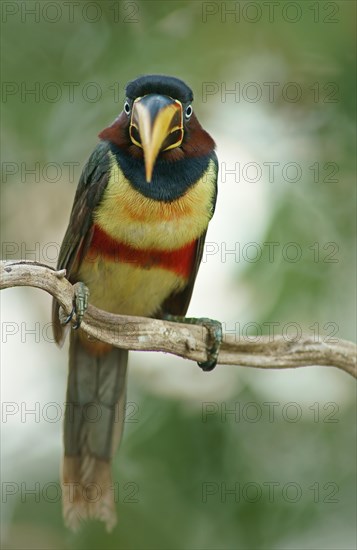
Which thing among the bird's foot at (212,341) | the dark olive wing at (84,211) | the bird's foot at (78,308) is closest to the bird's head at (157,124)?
the dark olive wing at (84,211)

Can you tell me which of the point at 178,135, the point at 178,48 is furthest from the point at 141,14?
the point at 178,135

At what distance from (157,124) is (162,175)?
421 millimetres

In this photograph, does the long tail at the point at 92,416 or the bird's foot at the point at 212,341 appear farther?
the long tail at the point at 92,416

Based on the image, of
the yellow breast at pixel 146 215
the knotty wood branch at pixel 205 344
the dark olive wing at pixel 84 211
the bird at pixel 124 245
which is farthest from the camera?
→ the dark olive wing at pixel 84 211

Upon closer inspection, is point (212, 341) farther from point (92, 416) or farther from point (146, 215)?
point (92, 416)

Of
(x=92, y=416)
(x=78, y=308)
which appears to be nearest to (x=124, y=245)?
(x=78, y=308)

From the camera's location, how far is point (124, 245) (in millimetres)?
5453

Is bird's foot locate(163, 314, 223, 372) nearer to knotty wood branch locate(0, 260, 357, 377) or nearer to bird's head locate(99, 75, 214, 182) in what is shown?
knotty wood branch locate(0, 260, 357, 377)

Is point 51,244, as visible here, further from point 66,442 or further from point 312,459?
point 312,459

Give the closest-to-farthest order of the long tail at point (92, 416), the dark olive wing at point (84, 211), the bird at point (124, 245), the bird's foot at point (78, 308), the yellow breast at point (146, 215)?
the bird's foot at point (78, 308) → the bird at point (124, 245) → the yellow breast at point (146, 215) → the dark olive wing at point (84, 211) → the long tail at point (92, 416)

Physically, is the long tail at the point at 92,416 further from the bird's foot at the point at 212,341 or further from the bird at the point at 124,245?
the bird's foot at the point at 212,341

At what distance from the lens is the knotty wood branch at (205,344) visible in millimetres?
4945

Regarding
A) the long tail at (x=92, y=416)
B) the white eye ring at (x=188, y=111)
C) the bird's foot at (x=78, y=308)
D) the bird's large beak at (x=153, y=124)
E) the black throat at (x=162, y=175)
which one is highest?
the white eye ring at (x=188, y=111)

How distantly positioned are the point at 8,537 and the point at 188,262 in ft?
6.85
